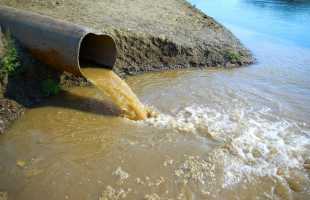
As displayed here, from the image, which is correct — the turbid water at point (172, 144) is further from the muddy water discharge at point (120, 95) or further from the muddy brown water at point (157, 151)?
the muddy water discharge at point (120, 95)

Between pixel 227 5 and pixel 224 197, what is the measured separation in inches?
744

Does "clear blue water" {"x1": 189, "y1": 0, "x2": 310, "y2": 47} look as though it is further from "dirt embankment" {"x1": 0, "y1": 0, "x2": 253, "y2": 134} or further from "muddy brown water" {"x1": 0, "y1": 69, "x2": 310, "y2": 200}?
"muddy brown water" {"x1": 0, "y1": 69, "x2": 310, "y2": 200}

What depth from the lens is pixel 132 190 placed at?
4.14 m

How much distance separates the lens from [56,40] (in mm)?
5809

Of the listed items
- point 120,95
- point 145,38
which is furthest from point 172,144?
point 145,38

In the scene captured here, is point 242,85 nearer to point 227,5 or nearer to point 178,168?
point 178,168

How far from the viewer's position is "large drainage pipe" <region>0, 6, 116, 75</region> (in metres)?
5.71

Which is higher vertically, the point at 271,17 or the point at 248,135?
the point at 271,17

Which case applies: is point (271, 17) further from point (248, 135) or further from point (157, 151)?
point (157, 151)

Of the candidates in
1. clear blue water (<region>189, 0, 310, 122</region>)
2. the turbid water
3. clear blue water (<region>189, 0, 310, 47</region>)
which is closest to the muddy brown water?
the turbid water

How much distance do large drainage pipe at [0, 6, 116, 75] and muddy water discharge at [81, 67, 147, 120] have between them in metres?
0.42

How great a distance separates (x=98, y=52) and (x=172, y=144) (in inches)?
109

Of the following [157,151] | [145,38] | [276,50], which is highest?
[276,50]

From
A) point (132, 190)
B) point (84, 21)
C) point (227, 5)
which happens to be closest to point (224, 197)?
point (132, 190)
